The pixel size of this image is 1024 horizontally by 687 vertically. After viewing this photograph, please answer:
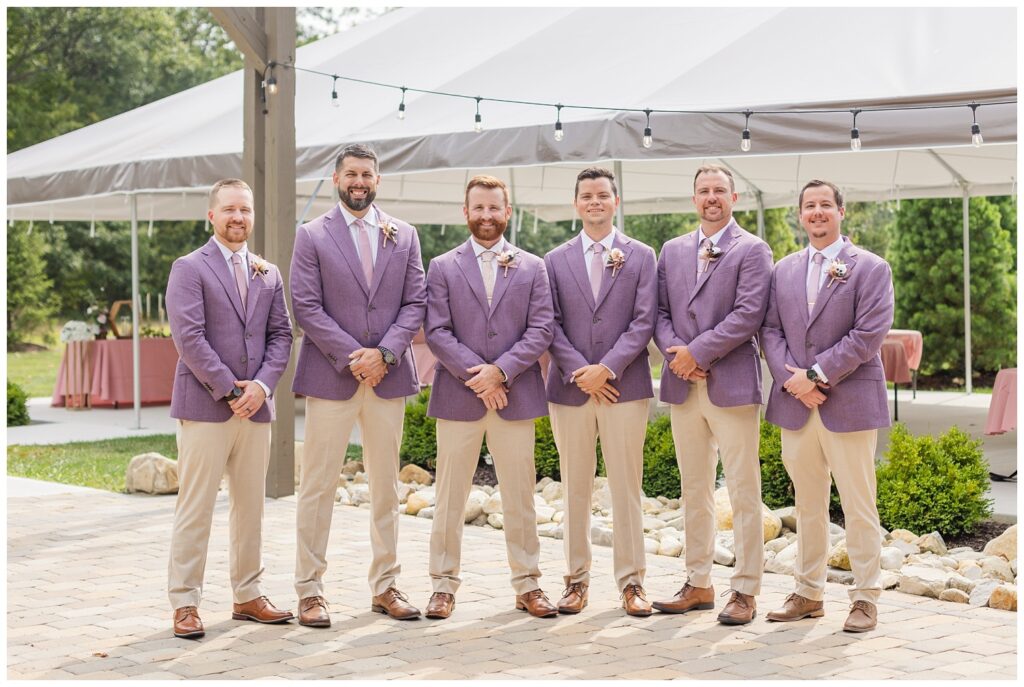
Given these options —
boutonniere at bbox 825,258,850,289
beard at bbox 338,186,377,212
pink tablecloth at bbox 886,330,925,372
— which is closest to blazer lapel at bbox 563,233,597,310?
beard at bbox 338,186,377,212

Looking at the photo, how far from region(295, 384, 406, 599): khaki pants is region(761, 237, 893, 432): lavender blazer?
72.2 inches

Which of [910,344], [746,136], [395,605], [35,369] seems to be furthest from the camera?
[35,369]

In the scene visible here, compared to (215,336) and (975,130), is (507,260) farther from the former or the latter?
(975,130)

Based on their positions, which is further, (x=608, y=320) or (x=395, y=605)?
(x=608, y=320)

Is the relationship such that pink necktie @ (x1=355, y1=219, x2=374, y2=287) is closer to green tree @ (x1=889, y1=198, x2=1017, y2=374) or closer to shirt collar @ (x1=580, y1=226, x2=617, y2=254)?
shirt collar @ (x1=580, y1=226, x2=617, y2=254)

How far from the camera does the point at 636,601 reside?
5.69 m

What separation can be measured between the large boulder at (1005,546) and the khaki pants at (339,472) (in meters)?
3.36

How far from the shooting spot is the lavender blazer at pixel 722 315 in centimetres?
563

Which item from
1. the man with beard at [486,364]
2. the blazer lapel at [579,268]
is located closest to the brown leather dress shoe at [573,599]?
the man with beard at [486,364]

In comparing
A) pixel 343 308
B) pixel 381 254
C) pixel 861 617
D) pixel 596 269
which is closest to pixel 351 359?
pixel 343 308

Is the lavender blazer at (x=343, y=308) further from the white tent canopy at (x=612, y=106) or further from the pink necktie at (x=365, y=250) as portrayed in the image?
the white tent canopy at (x=612, y=106)

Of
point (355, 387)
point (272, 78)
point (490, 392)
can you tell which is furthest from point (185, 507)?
point (272, 78)

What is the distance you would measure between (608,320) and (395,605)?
167 cm

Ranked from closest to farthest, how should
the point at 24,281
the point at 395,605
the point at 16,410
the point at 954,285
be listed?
the point at 395,605 < the point at 16,410 < the point at 954,285 < the point at 24,281
